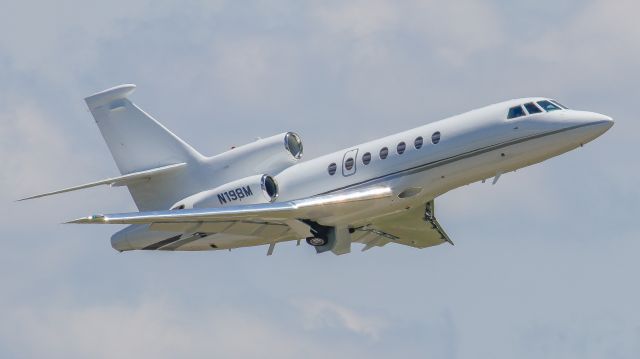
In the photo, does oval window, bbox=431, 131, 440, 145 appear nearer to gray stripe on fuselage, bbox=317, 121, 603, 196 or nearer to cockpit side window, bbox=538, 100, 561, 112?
gray stripe on fuselage, bbox=317, 121, 603, 196

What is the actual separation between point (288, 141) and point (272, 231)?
8.38 feet

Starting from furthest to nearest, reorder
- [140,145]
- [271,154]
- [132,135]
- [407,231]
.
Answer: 1. [132,135]
2. [140,145]
3. [407,231]
4. [271,154]

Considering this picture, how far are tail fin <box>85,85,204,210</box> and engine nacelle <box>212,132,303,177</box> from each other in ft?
5.53

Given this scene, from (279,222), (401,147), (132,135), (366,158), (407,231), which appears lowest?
(407,231)

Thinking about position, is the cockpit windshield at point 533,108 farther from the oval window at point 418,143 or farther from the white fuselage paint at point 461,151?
the oval window at point 418,143

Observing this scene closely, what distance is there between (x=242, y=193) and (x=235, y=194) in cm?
21

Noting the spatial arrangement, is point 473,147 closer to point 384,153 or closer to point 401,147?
point 401,147

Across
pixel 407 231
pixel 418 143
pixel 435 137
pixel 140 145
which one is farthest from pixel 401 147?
pixel 140 145

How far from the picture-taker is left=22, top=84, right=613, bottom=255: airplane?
36500 millimetres

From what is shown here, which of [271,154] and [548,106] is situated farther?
[271,154]

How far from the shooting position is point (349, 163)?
1503 inches

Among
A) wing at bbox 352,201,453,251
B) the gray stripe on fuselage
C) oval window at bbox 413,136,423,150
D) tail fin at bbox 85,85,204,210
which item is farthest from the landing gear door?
tail fin at bbox 85,85,204,210

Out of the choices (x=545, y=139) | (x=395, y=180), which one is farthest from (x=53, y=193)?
(x=545, y=139)

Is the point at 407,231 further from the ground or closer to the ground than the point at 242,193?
closer to the ground
